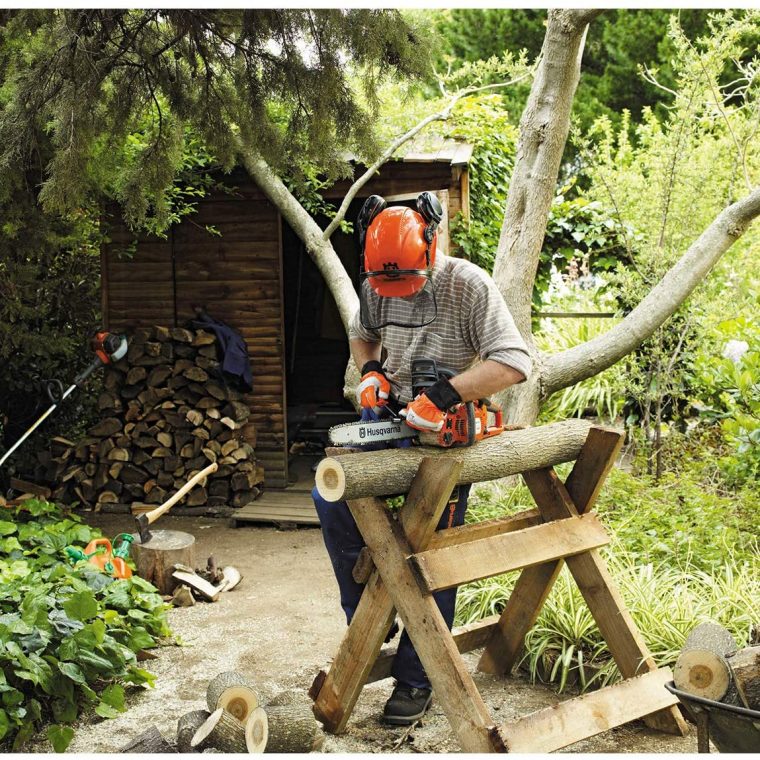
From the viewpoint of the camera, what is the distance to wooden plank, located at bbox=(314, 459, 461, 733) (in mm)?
3168

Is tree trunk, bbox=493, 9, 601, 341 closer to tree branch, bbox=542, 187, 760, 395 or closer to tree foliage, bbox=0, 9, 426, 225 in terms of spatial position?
tree branch, bbox=542, 187, 760, 395

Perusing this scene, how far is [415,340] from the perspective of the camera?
3.54 meters

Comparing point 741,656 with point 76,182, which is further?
point 76,182

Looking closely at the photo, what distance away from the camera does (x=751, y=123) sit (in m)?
6.68

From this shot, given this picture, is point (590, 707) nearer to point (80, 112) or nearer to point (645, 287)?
point (80, 112)

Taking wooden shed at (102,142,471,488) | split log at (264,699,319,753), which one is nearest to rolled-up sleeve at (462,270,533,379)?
split log at (264,699,319,753)

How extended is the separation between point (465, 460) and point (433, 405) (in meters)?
0.27

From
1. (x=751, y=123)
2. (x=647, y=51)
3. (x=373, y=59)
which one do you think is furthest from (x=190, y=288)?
(x=647, y=51)

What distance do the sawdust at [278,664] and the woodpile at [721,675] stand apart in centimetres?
92

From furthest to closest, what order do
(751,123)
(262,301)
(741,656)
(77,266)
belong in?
1. (77,266)
2. (262,301)
3. (751,123)
4. (741,656)

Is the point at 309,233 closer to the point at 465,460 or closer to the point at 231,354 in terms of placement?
the point at 231,354

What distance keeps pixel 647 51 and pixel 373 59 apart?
15.3 metres

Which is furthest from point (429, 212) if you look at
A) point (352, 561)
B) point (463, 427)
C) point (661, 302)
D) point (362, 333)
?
point (661, 302)

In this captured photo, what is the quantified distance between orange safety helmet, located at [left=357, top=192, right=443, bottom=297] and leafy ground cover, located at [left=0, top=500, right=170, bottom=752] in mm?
1859
